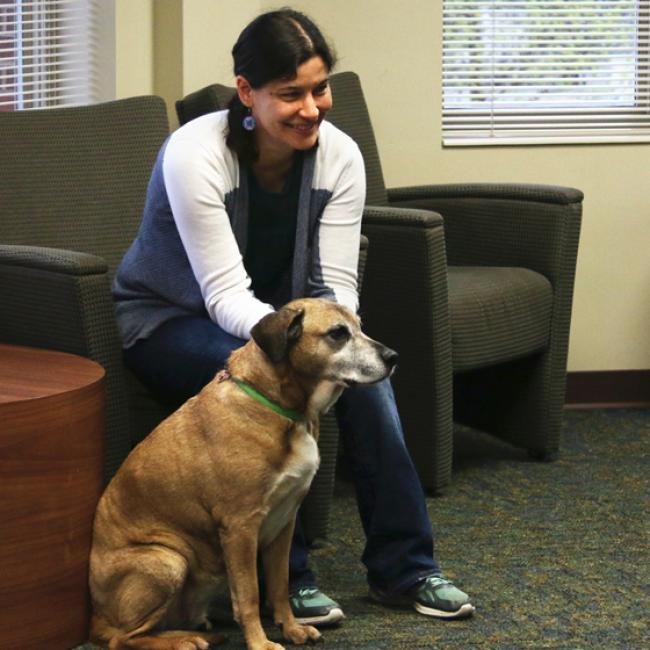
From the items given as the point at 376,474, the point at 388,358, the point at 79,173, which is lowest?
the point at 376,474

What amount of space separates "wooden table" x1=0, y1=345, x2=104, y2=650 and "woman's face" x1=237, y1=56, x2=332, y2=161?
600 mm

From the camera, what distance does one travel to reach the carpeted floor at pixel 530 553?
2.42 metres

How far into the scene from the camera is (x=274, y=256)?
2699 mm

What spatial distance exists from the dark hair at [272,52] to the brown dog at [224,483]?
0.48 metres

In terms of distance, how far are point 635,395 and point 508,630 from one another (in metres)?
2.19

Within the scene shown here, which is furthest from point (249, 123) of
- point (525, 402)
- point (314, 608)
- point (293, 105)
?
point (525, 402)

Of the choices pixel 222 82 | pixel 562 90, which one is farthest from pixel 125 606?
pixel 562 90

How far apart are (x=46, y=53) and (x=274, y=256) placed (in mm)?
1558

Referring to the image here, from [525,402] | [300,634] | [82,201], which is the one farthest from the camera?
[525,402]

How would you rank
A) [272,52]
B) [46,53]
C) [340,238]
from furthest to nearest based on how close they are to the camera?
1. [46,53]
2. [340,238]
3. [272,52]

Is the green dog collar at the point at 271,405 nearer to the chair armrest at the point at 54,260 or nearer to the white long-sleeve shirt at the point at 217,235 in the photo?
the white long-sleeve shirt at the point at 217,235

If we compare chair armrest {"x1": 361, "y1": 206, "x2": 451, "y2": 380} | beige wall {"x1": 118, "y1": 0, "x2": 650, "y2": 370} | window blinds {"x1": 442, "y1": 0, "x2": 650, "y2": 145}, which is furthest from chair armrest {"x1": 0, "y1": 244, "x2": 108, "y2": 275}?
window blinds {"x1": 442, "y1": 0, "x2": 650, "y2": 145}

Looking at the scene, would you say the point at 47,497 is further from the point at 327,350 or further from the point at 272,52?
the point at 272,52

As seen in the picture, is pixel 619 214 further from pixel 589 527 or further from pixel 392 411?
pixel 392 411
